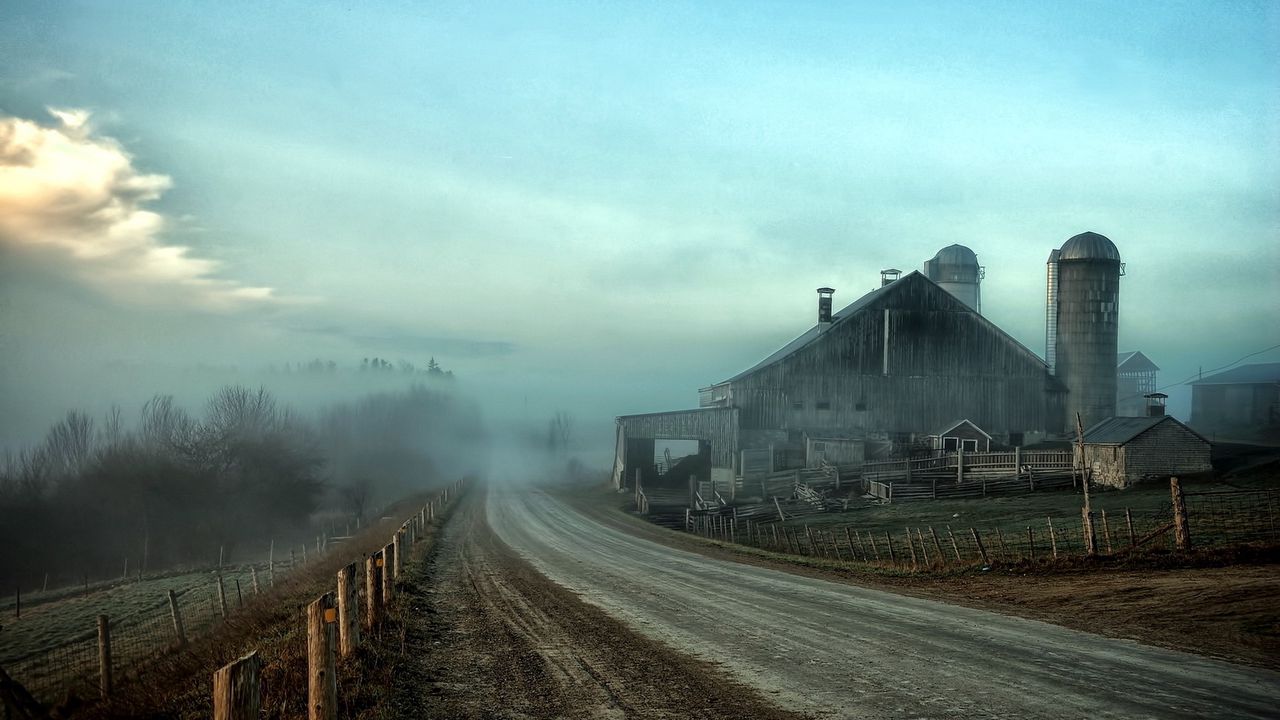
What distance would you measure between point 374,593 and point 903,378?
147 feet

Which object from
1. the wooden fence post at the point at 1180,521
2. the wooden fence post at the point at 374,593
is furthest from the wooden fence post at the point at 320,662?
the wooden fence post at the point at 1180,521

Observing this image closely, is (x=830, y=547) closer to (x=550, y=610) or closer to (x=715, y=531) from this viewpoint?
(x=715, y=531)

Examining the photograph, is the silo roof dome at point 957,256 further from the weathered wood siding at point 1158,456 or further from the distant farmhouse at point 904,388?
the weathered wood siding at point 1158,456

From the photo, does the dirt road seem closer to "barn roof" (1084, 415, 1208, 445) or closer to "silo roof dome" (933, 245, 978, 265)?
"barn roof" (1084, 415, 1208, 445)

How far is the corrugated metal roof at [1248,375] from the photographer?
268 ft

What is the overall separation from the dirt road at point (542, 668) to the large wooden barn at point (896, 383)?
3647cm

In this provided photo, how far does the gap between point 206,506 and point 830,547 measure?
152 ft

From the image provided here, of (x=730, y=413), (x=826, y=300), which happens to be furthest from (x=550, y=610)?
(x=826, y=300)

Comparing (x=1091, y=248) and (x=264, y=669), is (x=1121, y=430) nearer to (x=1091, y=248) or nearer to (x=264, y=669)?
(x=1091, y=248)

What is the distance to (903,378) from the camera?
5372cm

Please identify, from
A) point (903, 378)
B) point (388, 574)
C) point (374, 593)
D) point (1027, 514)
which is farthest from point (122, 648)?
point (903, 378)

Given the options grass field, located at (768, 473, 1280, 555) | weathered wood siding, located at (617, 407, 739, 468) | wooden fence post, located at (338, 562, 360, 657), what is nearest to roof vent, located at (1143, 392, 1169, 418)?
grass field, located at (768, 473, 1280, 555)

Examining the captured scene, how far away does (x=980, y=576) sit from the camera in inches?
847

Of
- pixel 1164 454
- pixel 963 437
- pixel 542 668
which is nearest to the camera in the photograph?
pixel 542 668
